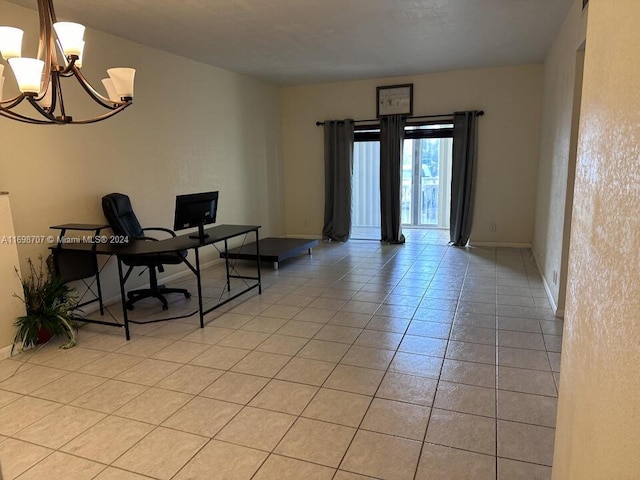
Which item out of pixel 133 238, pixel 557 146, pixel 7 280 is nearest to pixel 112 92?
pixel 7 280

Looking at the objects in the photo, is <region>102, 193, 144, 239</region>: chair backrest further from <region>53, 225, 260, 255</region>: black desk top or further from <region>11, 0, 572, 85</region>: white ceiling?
<region>11, 0, 572, 85</region>: white ceiling

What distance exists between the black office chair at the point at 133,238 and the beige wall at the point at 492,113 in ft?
12.7

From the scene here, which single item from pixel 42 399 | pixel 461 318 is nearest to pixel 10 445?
pixel 42 399

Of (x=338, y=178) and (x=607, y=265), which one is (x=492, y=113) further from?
(x=607, y=265)

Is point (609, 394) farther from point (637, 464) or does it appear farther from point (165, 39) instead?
point (165, 39)

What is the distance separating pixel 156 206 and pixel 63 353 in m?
2.00

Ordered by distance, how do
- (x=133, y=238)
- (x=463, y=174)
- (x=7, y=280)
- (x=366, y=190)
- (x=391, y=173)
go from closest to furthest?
(x=7, y=280)
(x=133, y=238)
(x=463, y=174)
(x=391, y=173)
(x=366, y=190)

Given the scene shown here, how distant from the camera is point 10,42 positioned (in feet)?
7.18

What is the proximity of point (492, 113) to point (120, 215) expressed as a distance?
521cm

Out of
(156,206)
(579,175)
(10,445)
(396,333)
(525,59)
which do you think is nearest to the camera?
(579,175)

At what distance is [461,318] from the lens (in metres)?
3.66

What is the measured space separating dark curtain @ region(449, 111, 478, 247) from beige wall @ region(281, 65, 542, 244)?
0.47 feet

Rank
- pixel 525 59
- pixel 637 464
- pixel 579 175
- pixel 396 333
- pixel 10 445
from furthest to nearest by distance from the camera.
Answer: pixel 525 59 → pixel 396 333 → pixel 10 445 → pixel 579 175 → pixel 637 464

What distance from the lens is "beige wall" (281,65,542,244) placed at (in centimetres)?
611
